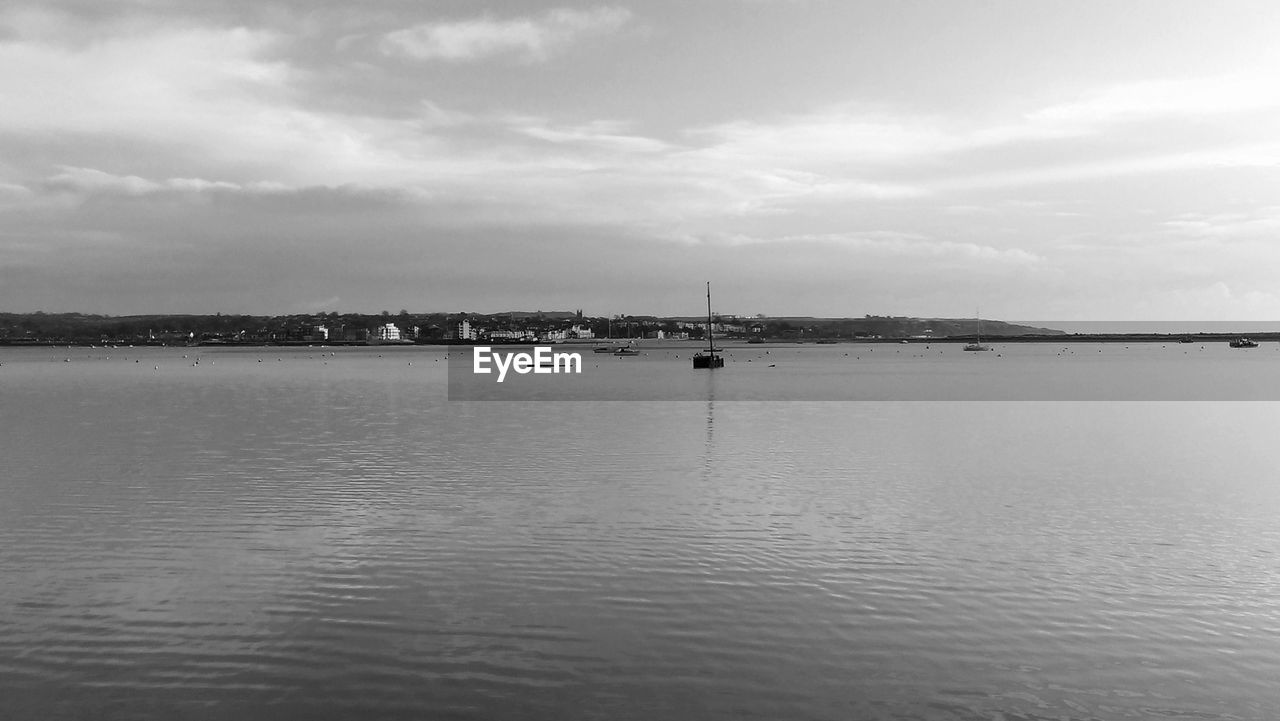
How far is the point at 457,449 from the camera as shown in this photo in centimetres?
3397

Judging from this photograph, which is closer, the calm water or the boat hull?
the calm water

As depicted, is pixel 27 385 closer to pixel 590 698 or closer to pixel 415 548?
pixel 415 548

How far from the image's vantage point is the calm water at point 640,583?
10.3 metres

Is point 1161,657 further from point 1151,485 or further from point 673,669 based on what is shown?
point 1151,485

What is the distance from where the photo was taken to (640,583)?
14.8 m

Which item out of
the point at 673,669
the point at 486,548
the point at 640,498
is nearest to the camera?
the point at 673,669

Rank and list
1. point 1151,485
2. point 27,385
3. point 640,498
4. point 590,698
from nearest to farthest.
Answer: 1. point 590,698
2. point 640,498
3. point 1151,485
4. point 27,385

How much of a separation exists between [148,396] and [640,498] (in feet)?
185

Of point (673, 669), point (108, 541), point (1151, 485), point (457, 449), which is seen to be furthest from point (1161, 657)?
point (457, 449)

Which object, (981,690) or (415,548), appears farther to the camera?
(415,548)

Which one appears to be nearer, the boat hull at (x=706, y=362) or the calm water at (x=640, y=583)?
the calm water at (x=640, y=583)

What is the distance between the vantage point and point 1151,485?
998 inches

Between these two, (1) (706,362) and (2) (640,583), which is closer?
(2) (640,583)

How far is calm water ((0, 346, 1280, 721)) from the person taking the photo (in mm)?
10258
